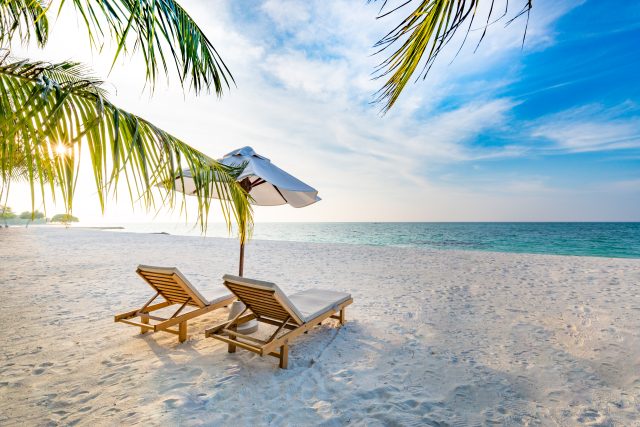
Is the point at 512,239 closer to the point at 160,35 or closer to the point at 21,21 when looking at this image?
the point at 160,35

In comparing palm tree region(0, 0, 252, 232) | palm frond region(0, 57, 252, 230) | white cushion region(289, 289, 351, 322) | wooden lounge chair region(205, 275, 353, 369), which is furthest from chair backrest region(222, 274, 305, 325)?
palm frond region(0, 57, 252, 230)

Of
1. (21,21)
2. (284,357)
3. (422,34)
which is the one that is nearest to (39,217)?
(284,357)

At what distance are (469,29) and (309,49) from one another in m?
6.55

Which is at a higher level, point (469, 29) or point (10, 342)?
point (469, 29)

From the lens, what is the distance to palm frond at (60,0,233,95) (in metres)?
1.56

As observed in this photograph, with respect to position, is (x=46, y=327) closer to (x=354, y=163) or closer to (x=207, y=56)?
(x=207, y=56)

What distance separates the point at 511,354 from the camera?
3.28m

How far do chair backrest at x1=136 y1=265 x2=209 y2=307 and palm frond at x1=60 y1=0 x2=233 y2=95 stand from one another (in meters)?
2.00

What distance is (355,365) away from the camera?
2.94m

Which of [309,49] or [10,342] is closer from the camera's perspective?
[10,342]

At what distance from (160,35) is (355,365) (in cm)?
315

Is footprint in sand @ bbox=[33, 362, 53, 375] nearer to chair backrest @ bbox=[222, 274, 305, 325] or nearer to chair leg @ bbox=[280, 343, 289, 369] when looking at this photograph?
chair backrest @ bbox=[222, 274, 305, 325]

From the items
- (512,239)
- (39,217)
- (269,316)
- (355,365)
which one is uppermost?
(39,217)

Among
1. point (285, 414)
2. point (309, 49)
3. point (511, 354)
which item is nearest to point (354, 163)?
point (309, 49)
